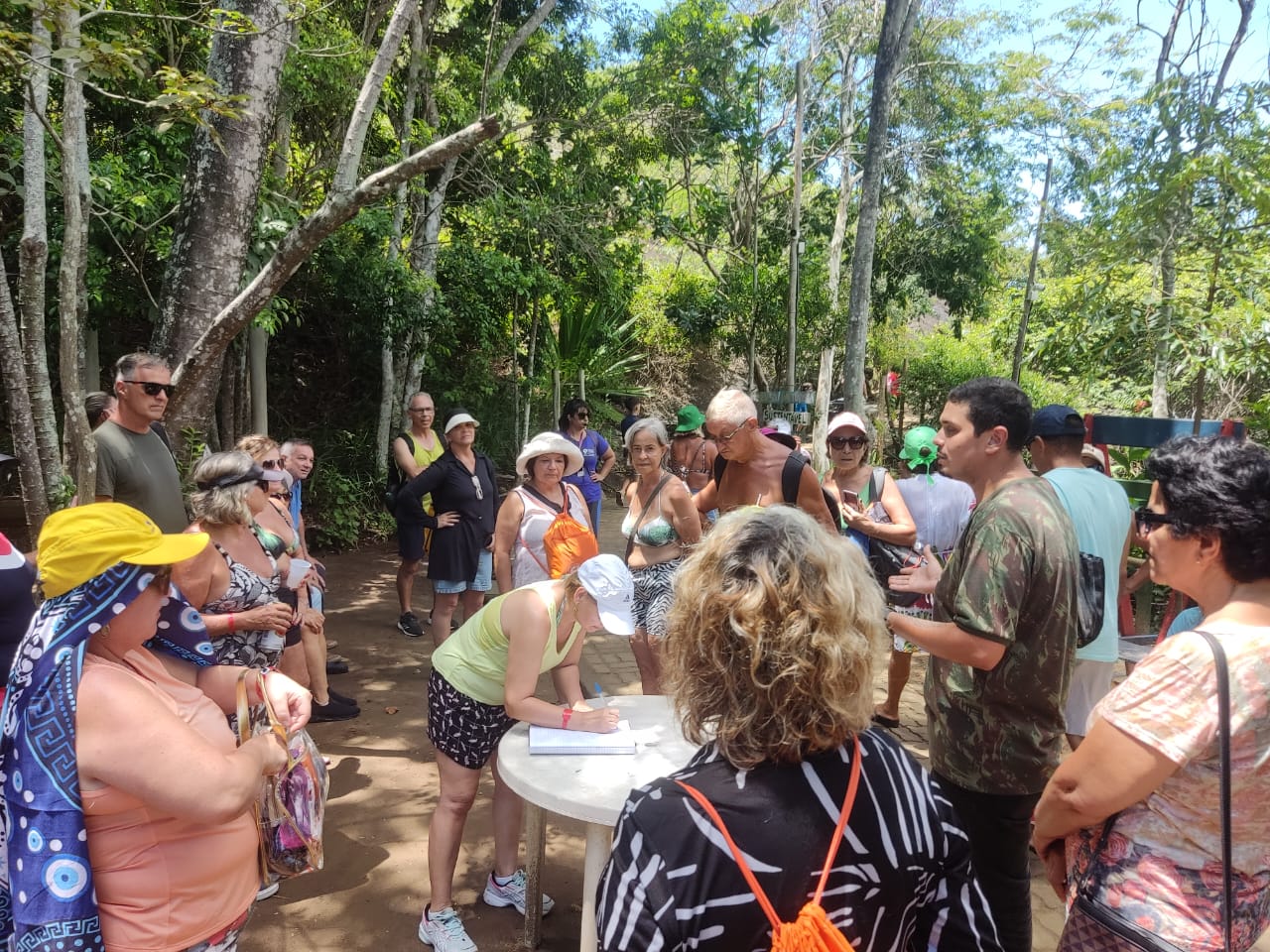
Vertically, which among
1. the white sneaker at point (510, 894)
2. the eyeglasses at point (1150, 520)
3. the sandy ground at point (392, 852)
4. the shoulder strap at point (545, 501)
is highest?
the eyeglasses at point (1150, 520)

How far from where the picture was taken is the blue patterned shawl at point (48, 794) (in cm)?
139

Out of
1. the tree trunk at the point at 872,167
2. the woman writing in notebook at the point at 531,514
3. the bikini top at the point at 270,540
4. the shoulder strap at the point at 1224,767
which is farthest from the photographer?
the tree trunk at the point at 872,167

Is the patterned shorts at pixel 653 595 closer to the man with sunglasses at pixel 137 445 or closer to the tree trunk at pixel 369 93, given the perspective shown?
the man with sunglasses at pixel 137 445

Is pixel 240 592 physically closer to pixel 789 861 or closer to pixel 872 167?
pixel 789 861

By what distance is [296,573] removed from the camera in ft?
12.0

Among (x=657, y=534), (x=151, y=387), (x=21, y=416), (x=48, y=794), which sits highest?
(x=151, y=387)

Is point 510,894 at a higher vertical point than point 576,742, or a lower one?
lower

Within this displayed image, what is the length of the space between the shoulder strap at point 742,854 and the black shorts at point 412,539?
486 centimetres

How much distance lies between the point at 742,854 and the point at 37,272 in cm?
375

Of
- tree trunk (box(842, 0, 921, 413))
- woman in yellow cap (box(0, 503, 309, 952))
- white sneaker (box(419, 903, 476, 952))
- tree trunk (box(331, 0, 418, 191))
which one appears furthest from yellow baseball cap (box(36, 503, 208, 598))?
tree trunk (box(842, 0, 921, 413))

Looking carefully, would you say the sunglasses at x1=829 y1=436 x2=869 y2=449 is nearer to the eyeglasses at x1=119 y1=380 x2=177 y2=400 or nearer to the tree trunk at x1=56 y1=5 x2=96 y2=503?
the eyeglasses at x1=119 y1=380 x2=177 y2=400

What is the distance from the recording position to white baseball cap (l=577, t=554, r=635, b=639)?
231 cm

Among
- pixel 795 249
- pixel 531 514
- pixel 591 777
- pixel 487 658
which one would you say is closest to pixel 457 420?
pixel 531 514

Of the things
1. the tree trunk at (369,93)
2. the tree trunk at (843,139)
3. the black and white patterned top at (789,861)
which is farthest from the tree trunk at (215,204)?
the tree trunk at (843,139)
